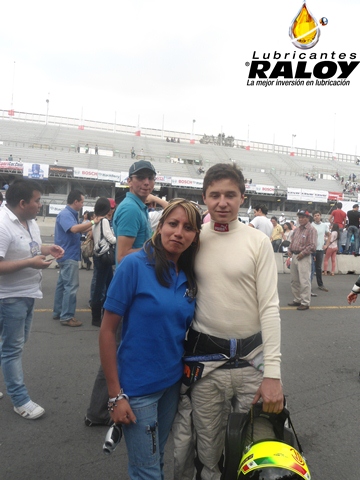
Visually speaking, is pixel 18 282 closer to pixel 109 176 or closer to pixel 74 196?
pixel 74 196

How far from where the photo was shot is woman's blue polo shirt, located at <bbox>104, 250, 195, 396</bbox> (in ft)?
5.47

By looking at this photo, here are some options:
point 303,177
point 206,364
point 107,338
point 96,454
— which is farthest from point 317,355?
point 303,177

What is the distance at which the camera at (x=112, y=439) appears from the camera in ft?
5.22

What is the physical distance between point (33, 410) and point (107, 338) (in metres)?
1.92

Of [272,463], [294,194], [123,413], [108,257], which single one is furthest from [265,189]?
[272,463]

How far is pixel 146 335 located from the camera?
1.70 meters

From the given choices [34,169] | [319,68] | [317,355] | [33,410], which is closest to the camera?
[33,410]

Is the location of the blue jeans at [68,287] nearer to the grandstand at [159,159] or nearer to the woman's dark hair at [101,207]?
the woman's dark hair at [101,207]

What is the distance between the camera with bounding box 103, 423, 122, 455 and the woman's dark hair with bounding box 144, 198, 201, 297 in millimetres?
662

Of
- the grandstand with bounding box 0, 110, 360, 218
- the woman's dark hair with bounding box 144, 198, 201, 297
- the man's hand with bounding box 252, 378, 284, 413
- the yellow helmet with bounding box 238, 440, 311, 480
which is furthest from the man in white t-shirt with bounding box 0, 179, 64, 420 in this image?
the grandstand with bounding box 0, 110, 360, 218

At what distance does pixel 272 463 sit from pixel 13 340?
2334 mm

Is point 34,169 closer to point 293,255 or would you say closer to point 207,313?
point 293,255

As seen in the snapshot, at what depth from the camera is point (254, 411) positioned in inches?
68.1

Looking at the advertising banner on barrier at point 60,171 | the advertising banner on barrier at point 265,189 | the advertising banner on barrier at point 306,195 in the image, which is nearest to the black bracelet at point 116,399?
the advertising banner on barrier at point 60,171
